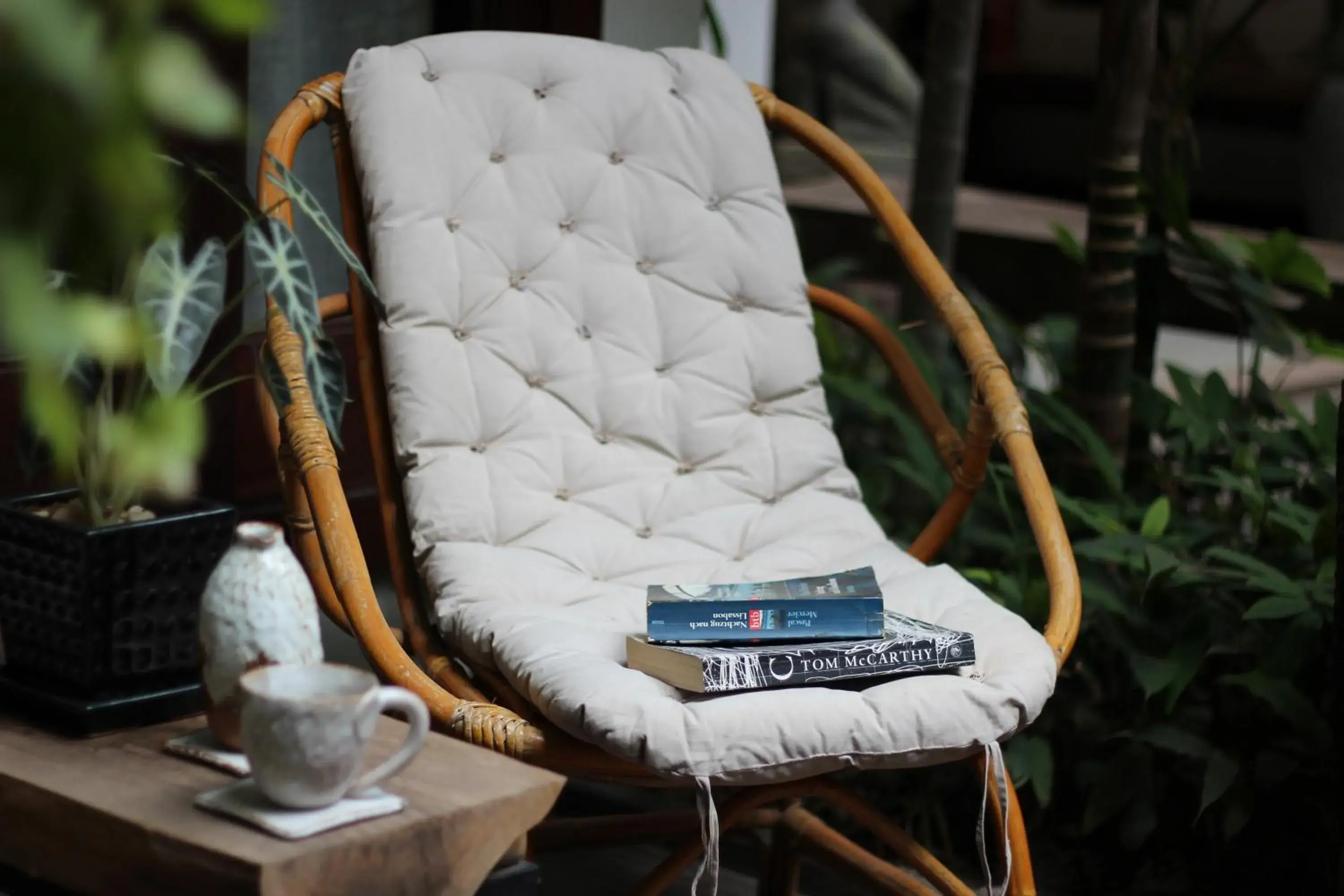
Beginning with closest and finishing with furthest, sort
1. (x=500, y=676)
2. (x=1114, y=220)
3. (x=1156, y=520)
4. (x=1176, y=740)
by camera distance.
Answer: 1. (x=500, y=676)
2. (x=1176, y=740)
3. (x=1156, y=520)
4. (x=1114, y=220)

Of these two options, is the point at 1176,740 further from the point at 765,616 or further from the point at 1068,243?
the point at 1068,243

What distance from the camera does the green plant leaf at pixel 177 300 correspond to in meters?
1.09

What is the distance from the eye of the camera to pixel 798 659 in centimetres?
A: 140

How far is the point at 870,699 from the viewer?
4.50ft

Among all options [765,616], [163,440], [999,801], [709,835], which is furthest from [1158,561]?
[163,440]

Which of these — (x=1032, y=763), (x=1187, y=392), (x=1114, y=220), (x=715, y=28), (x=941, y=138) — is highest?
(x=715, y=28)

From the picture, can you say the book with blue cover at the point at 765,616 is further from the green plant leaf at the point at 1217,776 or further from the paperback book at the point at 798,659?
the green plant leaf at the point at 1217,776

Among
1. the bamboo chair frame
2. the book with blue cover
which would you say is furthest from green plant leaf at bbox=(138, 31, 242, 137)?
the book with blue cover

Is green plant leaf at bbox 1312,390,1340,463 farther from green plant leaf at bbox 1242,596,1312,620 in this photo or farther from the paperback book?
the paperback book

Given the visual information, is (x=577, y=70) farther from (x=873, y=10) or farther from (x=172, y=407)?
(x=873, y=10)

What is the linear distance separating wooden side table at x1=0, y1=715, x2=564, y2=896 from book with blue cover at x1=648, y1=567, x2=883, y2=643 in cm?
30

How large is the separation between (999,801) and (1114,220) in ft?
3.61


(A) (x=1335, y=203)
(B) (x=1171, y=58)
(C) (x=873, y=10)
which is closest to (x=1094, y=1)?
(C) (x=873, y=10)

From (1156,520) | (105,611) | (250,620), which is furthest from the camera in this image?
(1156,520)
